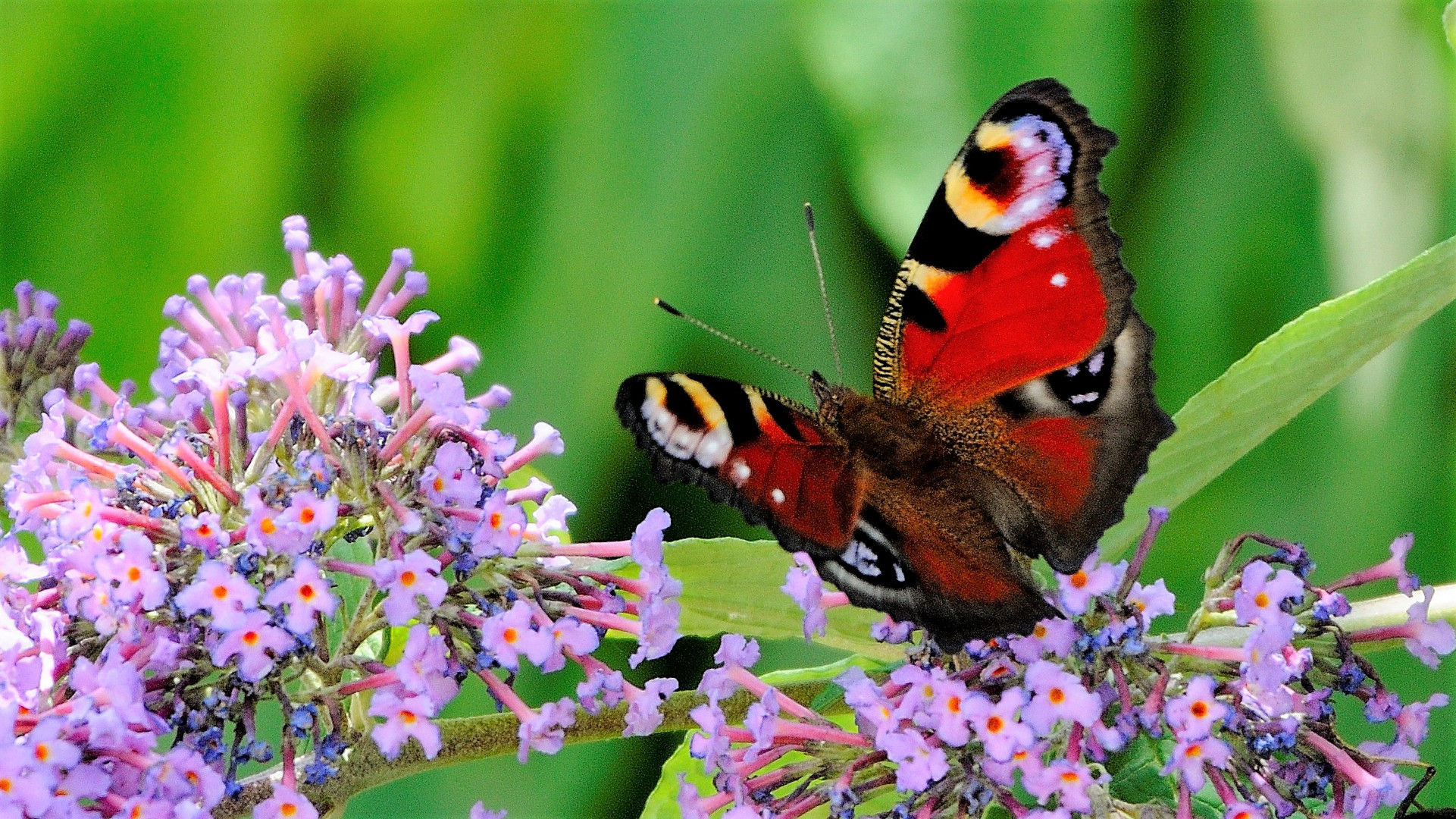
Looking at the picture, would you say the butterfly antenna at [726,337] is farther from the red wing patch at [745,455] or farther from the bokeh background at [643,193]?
the bokeh background at [643,193]

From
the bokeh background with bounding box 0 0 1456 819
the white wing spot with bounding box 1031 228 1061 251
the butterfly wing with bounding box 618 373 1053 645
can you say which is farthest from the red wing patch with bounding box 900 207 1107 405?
the bokeh background with bounding box 0 0 1456 819

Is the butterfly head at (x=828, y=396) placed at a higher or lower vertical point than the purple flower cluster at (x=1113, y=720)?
higher

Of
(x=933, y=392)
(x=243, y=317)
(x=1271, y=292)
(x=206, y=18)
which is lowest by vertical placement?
(x=1271, y=292)

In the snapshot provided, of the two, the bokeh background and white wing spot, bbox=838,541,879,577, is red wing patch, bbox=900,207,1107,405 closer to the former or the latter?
white wing spot, bbox=838,541,879,577

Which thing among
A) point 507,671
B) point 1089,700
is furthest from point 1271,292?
point 507,671

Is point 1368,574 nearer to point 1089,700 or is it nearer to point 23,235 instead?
point 1089,700

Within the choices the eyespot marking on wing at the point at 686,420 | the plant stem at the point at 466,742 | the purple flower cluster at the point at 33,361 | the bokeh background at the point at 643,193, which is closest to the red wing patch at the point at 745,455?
the eyespot marking on wing at the point at 686,420
